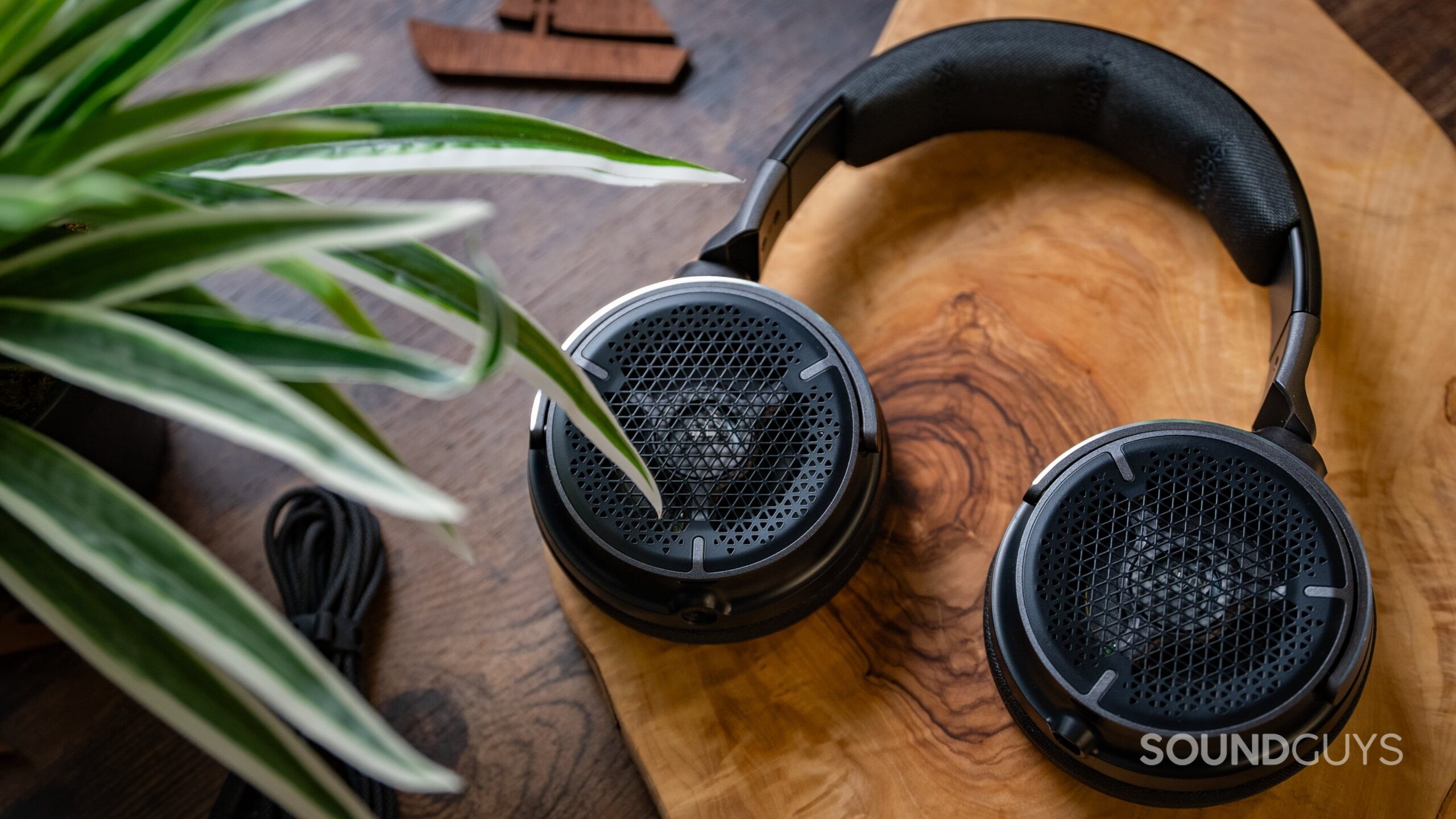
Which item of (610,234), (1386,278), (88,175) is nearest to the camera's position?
(88,175)

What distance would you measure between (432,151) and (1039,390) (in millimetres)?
411

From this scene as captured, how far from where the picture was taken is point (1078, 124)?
712mm

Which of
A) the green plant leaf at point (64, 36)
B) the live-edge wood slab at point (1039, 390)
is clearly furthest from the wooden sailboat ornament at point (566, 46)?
the green plant leaf at point (64, 36)

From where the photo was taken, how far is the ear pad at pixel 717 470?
566 millimetres

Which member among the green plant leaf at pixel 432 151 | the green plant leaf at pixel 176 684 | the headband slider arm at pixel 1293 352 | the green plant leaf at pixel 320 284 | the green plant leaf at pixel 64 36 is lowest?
the headband slider arm at pixel 1293 352

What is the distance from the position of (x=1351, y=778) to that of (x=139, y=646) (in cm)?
59

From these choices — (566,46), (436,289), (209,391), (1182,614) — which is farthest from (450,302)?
(566,46)

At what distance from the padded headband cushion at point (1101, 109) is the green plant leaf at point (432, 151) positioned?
0.27m

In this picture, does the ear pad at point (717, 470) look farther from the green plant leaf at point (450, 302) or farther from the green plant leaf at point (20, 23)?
A: the green plant leaf at point (20, 23)

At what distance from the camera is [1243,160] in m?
0.64

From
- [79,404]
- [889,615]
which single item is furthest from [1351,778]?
[79,404]

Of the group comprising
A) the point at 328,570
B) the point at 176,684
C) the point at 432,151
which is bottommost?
the point at 328,570

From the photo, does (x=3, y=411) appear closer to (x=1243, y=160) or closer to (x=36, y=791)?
(x=36, y=791)

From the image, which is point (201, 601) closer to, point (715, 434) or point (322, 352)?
point (322, 352)
